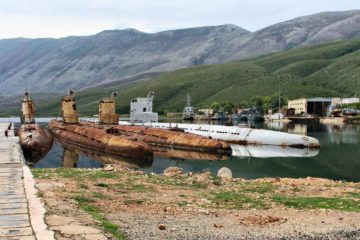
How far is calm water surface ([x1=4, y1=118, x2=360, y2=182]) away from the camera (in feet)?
165

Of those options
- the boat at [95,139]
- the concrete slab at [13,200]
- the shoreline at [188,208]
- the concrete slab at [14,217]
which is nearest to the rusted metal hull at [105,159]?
the boat at [95,139]

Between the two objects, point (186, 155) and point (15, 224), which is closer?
point (15, 224)

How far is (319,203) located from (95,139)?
55786 mm

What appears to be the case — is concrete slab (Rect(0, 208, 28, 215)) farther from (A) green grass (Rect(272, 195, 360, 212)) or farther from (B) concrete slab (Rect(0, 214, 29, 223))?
(A) green grass (Rect(272, 195, 360, 212))

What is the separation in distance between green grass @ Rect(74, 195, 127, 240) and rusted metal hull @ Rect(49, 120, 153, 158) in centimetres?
4077

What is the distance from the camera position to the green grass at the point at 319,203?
21.1 meters

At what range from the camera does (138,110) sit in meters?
115

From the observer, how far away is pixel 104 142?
69812 millimetres

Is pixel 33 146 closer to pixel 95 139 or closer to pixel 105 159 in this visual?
pixel 105 159

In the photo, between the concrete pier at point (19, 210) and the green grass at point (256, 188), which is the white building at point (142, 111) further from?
the concrete pier at point (19, 210)

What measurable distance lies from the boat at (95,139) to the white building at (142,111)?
1489 centimetres

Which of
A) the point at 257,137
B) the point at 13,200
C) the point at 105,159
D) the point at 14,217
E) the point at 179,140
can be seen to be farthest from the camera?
the point at 257,137

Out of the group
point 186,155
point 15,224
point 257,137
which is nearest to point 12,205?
point 15,224

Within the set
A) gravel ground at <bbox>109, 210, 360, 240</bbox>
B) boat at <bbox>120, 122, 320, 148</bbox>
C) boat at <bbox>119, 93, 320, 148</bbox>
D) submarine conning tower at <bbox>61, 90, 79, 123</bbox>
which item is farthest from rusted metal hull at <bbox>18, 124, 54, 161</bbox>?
gravel ground at <bbox>109, 210, 360, 240</bbox>
